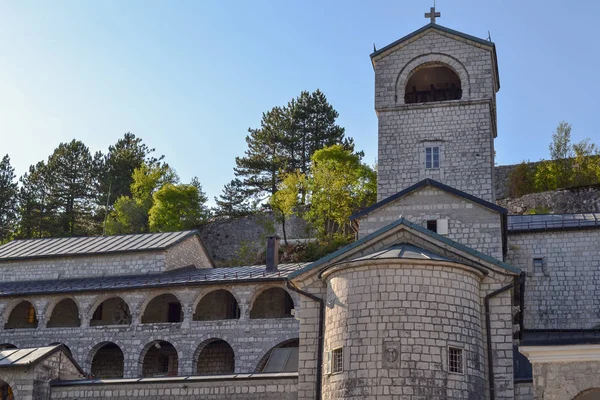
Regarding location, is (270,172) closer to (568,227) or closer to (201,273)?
(201,273)

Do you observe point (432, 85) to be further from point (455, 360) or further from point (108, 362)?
point (108, 362)

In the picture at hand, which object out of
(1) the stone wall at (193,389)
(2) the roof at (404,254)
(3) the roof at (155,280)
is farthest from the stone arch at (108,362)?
(2) the roof at (404,254)

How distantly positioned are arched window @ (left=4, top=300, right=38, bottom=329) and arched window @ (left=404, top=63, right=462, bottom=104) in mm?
15795

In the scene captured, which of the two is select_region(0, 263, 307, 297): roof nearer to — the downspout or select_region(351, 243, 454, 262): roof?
the downspout

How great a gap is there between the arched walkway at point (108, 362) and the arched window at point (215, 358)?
111 inches

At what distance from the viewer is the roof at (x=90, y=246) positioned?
3022 cm

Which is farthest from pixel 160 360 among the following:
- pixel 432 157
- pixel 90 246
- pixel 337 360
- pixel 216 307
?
pixel 337 360

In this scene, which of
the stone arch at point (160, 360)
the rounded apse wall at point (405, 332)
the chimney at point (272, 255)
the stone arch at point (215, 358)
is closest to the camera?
the rounded apse wall at point (405, 332)

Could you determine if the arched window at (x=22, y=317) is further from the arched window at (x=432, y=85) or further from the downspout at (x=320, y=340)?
the downspout at (x=320, y=340)

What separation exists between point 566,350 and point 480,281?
2.44m

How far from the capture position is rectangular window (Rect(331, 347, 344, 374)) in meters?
15.5

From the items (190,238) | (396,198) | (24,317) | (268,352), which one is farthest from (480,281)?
(24,317)

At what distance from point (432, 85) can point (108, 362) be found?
14.5 metres

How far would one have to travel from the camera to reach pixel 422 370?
14.7m
